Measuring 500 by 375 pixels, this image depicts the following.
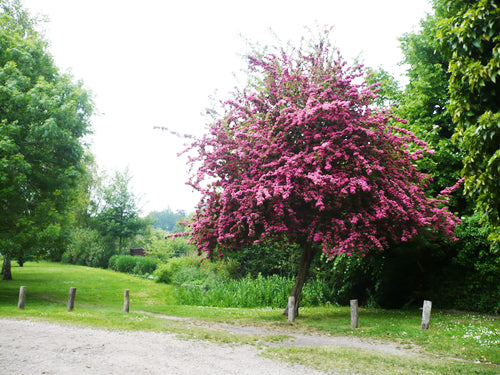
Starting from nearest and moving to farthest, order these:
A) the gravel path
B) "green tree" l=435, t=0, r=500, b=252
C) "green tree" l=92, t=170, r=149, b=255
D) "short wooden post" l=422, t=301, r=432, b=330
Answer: "green tree" l=435, t=0, r=500, b=252, the gravel path, "short wooden post" l=422, t=301, r=432, b=330, "green tree" l=92, t=170, r=149, b=255

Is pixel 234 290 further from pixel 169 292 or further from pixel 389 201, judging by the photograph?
pixel 389 201

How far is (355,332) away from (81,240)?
130ft

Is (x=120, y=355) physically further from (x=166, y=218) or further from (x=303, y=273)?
(x=166, y=218)

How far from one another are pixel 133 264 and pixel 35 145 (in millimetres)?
22662

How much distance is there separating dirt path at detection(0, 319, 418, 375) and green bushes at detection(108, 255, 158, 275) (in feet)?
89.4

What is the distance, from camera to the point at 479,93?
6.96 m

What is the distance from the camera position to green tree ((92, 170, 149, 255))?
4312cm

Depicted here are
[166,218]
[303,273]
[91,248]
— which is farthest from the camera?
[166,218]

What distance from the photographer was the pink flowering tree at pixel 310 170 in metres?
11.7

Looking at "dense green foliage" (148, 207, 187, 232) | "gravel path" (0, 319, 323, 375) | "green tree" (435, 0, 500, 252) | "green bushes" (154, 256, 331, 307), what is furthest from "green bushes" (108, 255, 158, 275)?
"dense green foliage" (148, 207, 187, 232)

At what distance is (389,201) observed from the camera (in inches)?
449

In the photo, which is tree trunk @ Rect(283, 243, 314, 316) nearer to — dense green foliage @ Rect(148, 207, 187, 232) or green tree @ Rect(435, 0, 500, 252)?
green tree @ Rect(435, 0, 500, 252)

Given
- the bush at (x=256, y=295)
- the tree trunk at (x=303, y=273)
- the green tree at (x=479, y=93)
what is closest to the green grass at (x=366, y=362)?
the green tree at (x=479, y=93)

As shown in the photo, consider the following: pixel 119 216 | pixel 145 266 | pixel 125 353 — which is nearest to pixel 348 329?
pixel 125 353
